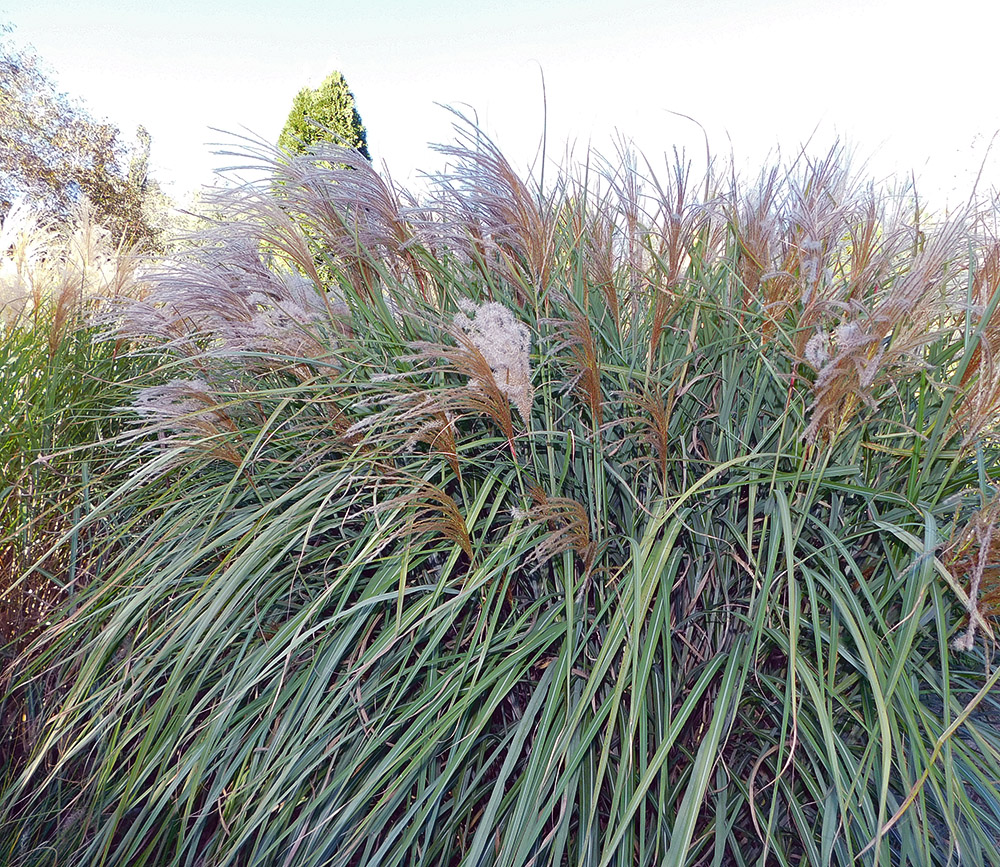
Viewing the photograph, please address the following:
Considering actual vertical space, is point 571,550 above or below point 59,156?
below

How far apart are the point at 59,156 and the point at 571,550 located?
62.7 feet

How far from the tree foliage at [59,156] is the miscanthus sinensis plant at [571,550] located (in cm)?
1589

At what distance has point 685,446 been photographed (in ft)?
4.88

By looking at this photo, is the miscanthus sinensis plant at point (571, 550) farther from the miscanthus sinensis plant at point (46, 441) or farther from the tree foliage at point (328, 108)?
the tree foliage at point (328, 108)

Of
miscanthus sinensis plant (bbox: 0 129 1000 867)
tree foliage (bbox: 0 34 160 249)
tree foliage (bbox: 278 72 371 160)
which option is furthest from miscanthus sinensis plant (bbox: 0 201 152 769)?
tree foliage (bbox: 0 34 160 249)

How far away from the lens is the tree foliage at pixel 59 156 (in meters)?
15.5

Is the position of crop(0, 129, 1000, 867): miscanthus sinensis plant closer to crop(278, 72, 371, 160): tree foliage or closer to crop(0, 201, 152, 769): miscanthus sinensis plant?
crop(0, 201, 152, 769): miscanthus sinensis plant

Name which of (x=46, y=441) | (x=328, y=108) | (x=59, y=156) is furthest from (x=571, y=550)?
(x=59, y=156)

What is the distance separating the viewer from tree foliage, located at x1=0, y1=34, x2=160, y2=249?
1550 centimetres

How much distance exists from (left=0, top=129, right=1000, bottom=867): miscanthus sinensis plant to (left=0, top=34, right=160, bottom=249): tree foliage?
15.9m

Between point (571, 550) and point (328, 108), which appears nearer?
point (571, 550)

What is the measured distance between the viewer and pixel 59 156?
1608cm

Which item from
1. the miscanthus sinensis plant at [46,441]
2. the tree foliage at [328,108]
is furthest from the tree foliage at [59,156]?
the miscanthus sinensis plant at [46,441]

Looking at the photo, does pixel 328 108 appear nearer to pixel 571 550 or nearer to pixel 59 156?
pixel 59 156
